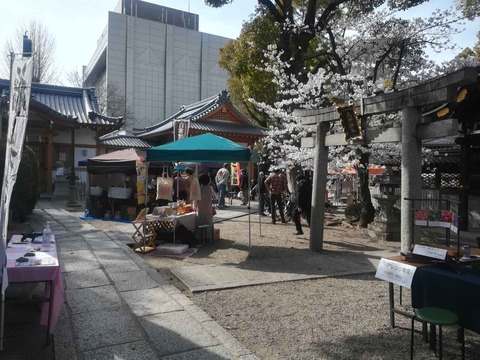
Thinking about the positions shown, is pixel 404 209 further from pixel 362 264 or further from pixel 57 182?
→ pixel 57 182

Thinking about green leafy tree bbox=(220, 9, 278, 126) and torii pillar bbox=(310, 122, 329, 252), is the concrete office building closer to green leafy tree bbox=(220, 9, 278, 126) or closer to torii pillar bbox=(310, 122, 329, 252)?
green leafy tree bbox=(220, 9, 278, 126)

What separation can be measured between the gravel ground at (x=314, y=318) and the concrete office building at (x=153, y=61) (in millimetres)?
39390

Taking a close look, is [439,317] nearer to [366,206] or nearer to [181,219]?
[181,219]

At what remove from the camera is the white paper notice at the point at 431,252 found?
3.63 meters

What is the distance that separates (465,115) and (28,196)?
10.8m

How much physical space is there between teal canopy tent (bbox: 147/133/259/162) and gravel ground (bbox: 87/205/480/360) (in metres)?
1.96

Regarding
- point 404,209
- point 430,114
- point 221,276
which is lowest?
point 221,276

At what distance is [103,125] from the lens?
1833cm

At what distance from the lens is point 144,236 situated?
7742 millimetres

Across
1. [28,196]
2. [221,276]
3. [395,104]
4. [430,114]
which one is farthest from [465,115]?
[28,196]

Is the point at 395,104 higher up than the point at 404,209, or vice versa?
the point at 395,104

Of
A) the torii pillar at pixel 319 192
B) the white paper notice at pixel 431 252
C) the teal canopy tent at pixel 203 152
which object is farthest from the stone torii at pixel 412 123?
the teal canopy tent at pixel 203 152

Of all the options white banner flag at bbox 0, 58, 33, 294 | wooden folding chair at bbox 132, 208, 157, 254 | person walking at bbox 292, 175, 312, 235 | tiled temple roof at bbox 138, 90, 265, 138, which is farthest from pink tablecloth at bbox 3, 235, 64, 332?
tiled temple roof at bbox 138, 90, 265, 138

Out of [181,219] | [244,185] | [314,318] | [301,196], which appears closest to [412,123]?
[314,318]
